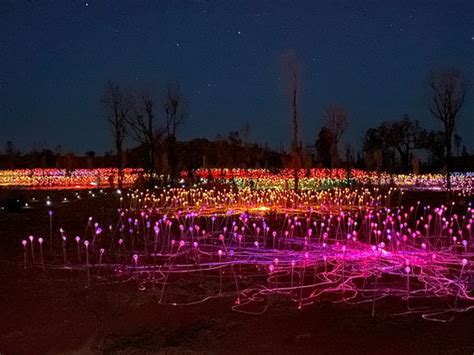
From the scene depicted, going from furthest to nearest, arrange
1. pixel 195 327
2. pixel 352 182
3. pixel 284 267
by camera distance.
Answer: pixel 352 182
pixel 284 267
pixel 195 327

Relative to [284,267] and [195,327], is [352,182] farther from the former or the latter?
[195,327]

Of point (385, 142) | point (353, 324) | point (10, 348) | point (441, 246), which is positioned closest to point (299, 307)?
point (353, 324)

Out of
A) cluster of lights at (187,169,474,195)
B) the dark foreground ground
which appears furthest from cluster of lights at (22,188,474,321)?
cluster of lights at (187,169,474,195)

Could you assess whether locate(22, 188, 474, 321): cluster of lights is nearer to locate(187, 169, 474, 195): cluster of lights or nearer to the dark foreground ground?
the dark foreground ground

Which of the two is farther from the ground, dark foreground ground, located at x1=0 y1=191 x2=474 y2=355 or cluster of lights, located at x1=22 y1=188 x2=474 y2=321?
cluster of lights, located at x1=22 y1=188 x2=474 y2=321

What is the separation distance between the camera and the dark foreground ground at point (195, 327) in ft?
15.1

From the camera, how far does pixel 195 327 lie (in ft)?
16.9

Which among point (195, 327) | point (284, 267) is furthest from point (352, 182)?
point (195, 327)

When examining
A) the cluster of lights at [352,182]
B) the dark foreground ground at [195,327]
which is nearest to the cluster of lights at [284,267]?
the dark foreground ground at [195,327]

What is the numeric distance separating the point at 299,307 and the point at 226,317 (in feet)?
2.37

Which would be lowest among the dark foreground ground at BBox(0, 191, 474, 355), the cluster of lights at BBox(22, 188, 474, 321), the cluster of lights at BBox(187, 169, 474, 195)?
the dark foreground ground at BBox(0, 191, 474, 355)

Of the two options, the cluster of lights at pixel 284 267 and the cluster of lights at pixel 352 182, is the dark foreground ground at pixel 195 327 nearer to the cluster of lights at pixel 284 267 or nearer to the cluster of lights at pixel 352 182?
the cluster of lights at pixel 284 267

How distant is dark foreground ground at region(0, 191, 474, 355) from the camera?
4602 millimetres

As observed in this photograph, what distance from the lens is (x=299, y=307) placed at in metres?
5.67
